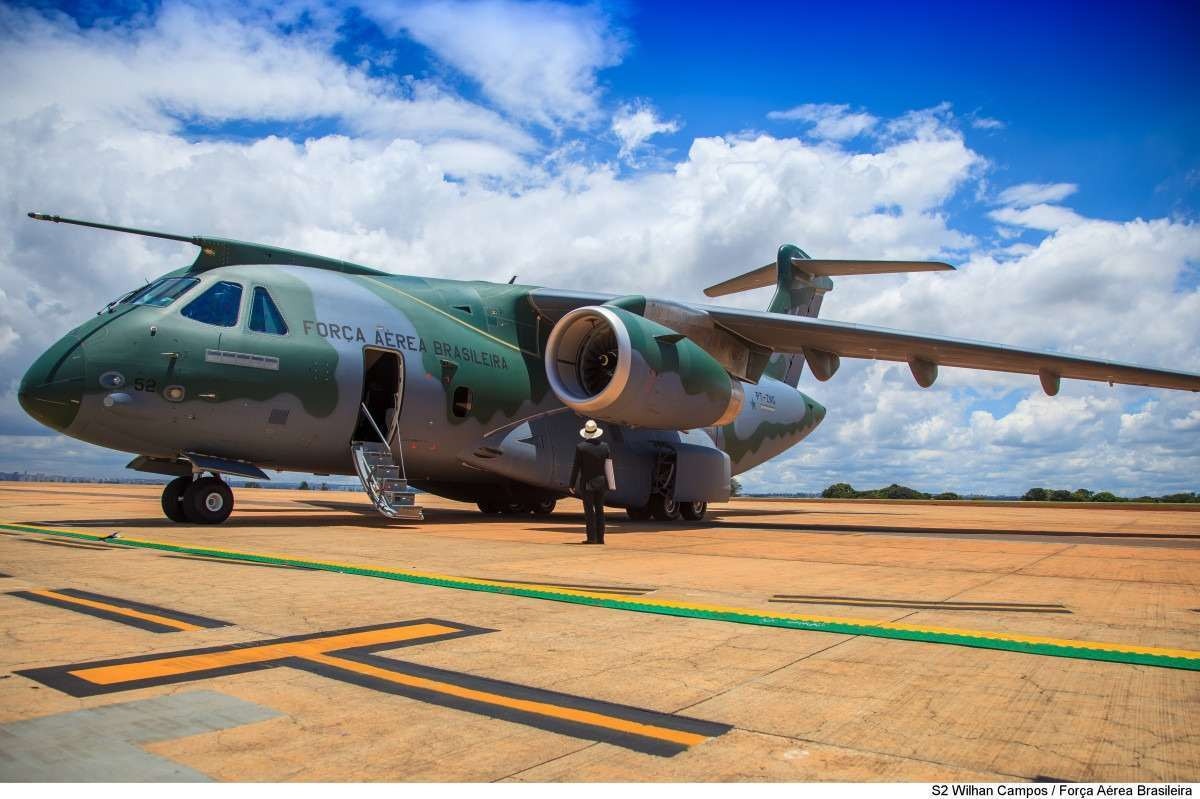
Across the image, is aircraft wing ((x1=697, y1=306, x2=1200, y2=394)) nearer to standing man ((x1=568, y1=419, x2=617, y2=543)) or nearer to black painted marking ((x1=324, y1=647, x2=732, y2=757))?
standing man ((x1=568, y1=419, x2=617, y2=543))

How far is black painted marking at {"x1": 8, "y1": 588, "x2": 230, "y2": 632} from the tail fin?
15.5 metres

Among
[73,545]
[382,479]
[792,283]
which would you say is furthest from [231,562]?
[792,283]

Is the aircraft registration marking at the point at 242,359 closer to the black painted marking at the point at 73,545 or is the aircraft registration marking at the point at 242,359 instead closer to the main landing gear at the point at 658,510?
the black painted marking at the point at 73,545

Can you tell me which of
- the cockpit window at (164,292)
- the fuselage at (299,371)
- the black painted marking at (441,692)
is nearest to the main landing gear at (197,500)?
the fuselage at (299,371)

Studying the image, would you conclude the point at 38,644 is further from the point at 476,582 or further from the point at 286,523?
the point at 286,523

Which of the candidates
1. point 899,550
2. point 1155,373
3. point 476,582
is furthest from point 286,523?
point 1155,373

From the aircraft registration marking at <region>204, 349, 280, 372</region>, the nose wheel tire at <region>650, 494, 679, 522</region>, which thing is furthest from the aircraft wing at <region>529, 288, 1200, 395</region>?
the aircraft registration marking at <region>204, 349, 280, 372</region>

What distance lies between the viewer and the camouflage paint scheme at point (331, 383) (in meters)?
10.0

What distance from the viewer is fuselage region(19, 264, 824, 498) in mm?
10016

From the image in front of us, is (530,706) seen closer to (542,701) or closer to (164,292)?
(542,701)

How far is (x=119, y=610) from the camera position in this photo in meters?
4.50

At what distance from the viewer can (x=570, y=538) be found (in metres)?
10.6

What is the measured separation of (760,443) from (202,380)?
11.5 metres

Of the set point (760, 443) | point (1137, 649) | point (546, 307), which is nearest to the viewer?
point (1137, 649)
